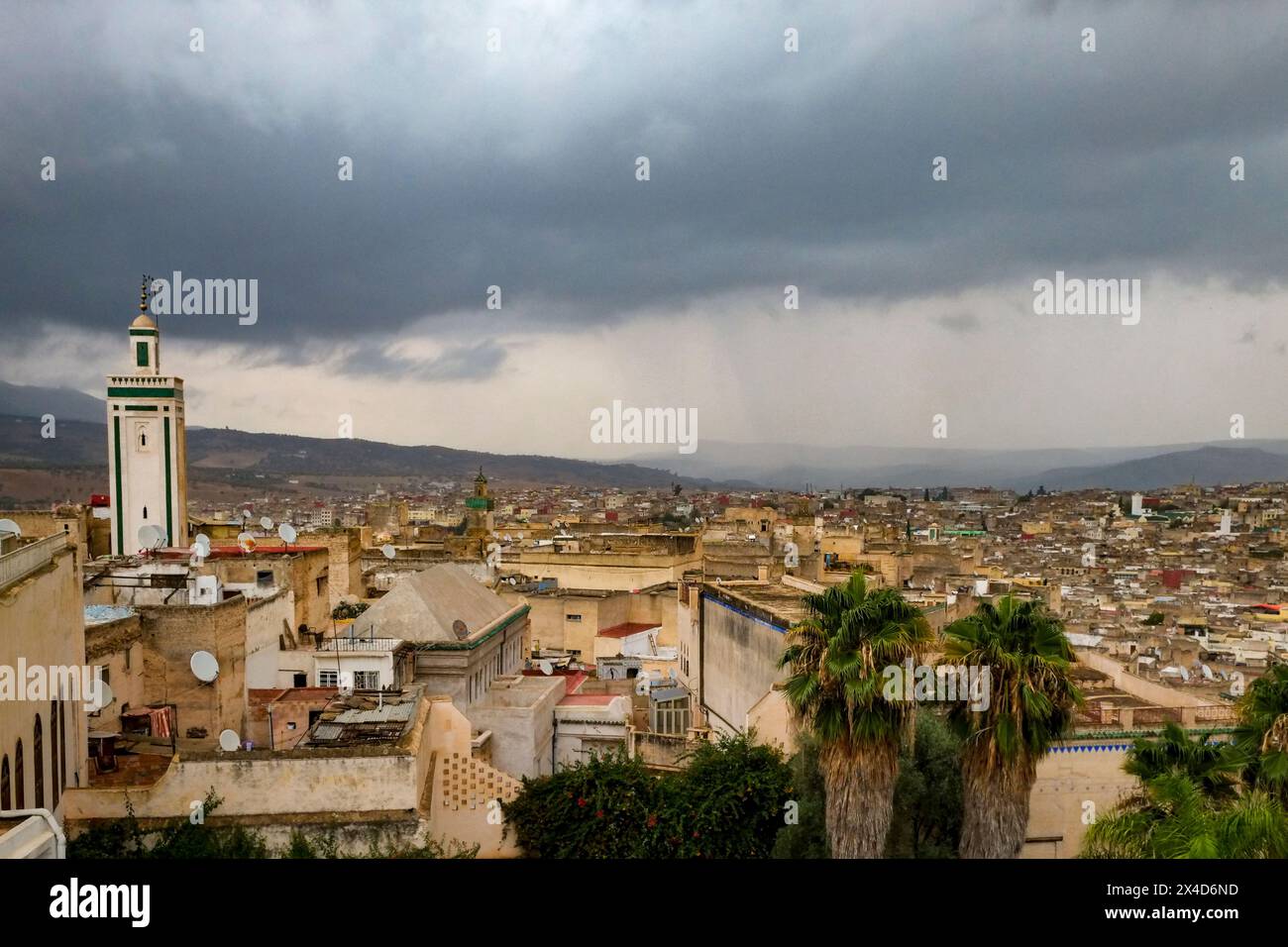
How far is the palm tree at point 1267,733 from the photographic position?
840cm

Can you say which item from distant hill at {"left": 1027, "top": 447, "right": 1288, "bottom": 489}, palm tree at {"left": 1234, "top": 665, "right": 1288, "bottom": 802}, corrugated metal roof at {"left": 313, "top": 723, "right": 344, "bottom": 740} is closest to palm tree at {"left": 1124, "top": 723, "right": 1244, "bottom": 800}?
palm tree at {"left": 1234, "top": 665, "right": 1288, "bottom": 802}

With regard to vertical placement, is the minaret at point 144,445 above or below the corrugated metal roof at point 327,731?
above

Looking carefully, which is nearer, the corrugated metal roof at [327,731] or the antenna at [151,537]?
the corrugated metal roof at [327,731]

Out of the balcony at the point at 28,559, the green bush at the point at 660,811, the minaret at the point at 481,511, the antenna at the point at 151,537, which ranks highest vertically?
the balcony at the point at 28,559

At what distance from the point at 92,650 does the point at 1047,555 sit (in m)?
64.5

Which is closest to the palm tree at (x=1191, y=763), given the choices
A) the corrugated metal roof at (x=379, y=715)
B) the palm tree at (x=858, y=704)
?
the palm tree at (x=858, y=704)

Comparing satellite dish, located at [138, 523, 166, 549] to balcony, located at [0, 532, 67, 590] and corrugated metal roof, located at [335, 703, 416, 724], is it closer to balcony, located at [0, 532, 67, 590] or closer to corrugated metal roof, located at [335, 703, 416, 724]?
balcony, located at [0, 532, 67, 590]

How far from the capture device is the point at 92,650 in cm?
1429

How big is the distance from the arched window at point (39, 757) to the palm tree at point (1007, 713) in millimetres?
9790

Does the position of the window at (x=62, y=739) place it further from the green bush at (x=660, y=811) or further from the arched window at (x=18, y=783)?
the green bush at (x=660, y=811)

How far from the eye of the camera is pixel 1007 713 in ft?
29.5

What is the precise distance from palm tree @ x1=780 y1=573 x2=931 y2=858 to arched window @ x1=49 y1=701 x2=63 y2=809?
27.8 feet
